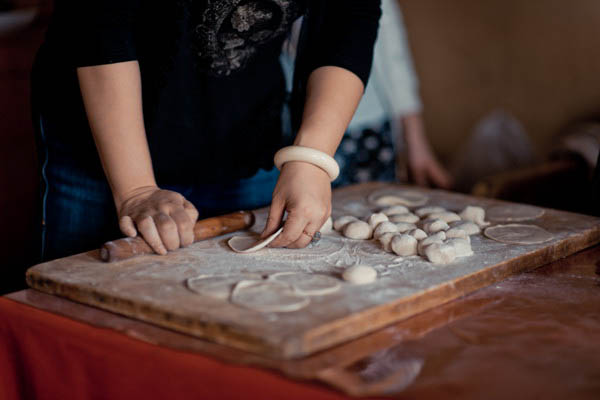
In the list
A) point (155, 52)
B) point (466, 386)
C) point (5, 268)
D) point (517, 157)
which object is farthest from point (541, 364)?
point (517, 157)

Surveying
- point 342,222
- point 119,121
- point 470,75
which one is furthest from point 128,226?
point 470,75

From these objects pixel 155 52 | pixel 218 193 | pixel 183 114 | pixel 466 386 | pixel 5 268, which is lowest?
pixel 5 268

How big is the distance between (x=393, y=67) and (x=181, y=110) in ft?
4.63

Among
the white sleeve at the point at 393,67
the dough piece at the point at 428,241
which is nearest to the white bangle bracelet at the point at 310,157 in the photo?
the dough piece at the point at 428,241

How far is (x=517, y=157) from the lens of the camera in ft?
9.66

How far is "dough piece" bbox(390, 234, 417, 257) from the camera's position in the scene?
1000 millimetres

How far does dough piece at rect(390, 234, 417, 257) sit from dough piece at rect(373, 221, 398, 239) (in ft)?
0.24

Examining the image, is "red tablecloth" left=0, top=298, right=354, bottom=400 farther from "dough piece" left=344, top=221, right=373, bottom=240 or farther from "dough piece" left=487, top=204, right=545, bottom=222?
"dough piece" left=487, top=204, right=545, bottom=222

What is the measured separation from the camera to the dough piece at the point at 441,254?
0.96 m

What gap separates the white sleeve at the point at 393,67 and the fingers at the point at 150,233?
1.64m

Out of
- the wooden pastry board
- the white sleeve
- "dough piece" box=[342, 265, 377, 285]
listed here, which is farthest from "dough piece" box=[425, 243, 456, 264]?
the white sleeve

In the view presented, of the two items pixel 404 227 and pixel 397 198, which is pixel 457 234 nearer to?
pixel 404 227

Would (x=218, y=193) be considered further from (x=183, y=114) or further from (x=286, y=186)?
(x=286, y=186)

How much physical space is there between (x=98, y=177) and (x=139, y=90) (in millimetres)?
279
